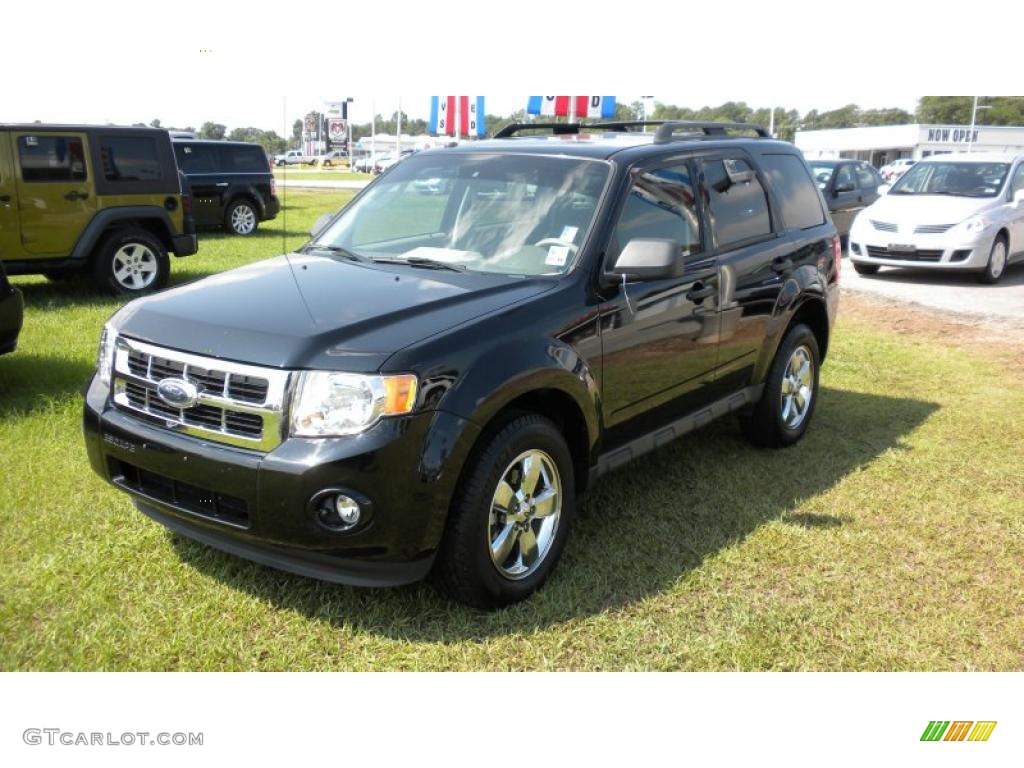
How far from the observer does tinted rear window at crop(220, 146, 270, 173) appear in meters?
17.8

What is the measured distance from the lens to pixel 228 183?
58.1 feet

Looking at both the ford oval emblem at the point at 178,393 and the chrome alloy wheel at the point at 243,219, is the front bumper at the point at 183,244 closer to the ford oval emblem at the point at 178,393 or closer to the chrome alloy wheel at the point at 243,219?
the chrome alloy wheel at the point at 243,219

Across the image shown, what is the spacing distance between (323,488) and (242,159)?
16397 millimetres

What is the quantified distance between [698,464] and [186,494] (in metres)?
3.13

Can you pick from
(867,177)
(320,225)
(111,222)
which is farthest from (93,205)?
(867,177)

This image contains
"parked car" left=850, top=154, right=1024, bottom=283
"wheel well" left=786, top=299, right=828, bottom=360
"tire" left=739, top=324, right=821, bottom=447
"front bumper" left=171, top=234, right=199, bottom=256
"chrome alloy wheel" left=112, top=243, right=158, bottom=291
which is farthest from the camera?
"parked car" left=850, top=154, right=1024, bottom=283

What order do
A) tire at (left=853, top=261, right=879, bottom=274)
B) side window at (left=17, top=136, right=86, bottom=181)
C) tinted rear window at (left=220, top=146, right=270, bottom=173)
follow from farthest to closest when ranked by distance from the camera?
1. tinted rear window at (left=220, top=146, right=270, bottom=173)
2. tire at (left=853, top=261, right=879, bottom=274)
3. side window at (left=17, top=136, right=86, bottom=181)

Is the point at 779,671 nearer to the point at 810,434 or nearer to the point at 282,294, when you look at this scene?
the point at 282,294

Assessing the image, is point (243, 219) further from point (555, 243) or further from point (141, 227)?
point (555, 243)

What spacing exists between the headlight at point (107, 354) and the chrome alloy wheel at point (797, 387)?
3861mm

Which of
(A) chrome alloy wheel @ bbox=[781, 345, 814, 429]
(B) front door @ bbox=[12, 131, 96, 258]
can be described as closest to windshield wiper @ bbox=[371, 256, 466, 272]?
(A) chrome alloy wheel @ bbox=[781, 345, 814, 429]

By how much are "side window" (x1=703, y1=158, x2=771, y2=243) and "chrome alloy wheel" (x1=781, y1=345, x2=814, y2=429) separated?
3.06 feet

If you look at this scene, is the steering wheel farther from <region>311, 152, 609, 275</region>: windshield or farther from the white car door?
the white car door

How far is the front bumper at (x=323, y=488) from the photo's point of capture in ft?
10.3
